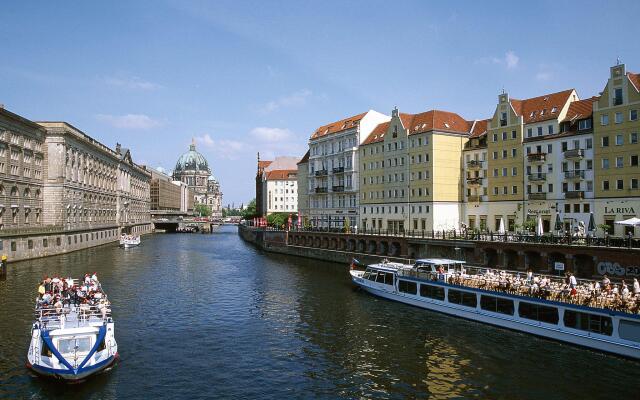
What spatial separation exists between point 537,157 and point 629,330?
4284cm

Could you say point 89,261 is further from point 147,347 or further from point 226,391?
point 226,391

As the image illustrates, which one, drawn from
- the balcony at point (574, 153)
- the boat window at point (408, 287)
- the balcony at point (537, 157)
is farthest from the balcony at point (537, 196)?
the boat window at point (408, 287)

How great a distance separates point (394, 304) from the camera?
55031mm

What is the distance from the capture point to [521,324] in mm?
42031

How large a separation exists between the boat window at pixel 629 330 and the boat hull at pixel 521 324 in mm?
596

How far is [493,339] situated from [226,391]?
22.4 metres

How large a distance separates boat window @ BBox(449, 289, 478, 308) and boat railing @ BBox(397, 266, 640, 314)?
85 centimetres

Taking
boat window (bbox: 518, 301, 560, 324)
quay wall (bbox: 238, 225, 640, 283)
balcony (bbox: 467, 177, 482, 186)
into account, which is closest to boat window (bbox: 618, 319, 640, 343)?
boat window (bbox: 518, 301, 560, 324)

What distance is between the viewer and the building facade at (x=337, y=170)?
11125 cm

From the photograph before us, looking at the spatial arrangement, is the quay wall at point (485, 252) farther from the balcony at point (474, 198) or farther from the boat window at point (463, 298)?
the balcony at point (474, 198)

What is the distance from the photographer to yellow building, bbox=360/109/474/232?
88.6 m

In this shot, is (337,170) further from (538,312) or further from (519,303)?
(538,312)

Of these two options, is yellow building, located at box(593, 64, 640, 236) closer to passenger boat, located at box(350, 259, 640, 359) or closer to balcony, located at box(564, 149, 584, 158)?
balcony, located at box(564, 149, 584, 158)

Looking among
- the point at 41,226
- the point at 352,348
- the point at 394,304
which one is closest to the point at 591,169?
the point at 394,304
